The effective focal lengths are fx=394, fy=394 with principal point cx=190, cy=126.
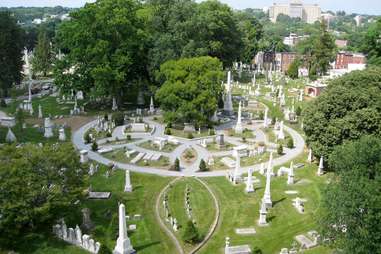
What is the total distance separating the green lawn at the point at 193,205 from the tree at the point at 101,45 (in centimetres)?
2353

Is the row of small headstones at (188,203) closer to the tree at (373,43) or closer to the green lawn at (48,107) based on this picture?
the green lawn at (48,107)

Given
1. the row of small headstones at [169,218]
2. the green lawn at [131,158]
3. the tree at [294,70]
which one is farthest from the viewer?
the tree at [294,70]

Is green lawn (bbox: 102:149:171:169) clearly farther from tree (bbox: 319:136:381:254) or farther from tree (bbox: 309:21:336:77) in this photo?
tree (bbox: 309:21:336:77)

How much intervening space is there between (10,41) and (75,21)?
15.4m

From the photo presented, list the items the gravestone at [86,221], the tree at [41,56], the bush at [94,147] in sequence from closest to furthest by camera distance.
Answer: the gravestone at [86,221]
the bush at [94,147]
the tree at [41,56]

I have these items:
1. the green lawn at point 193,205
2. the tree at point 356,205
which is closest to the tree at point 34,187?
the green lawn at point 193,205

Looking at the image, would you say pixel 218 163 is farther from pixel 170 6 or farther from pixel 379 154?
pixel 170 6

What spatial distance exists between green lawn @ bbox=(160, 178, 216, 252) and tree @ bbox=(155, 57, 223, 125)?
1410 centimetres

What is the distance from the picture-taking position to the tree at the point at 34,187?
21750mm

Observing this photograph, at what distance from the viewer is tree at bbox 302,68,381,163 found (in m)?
32.5

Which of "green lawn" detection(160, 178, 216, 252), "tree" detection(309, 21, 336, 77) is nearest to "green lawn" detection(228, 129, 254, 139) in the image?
"green lawn" detection(160, 178, 216, 252)

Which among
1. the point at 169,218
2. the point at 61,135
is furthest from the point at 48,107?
the point at 169,218

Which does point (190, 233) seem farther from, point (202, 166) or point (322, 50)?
point (322, 50)

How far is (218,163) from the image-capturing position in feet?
122
